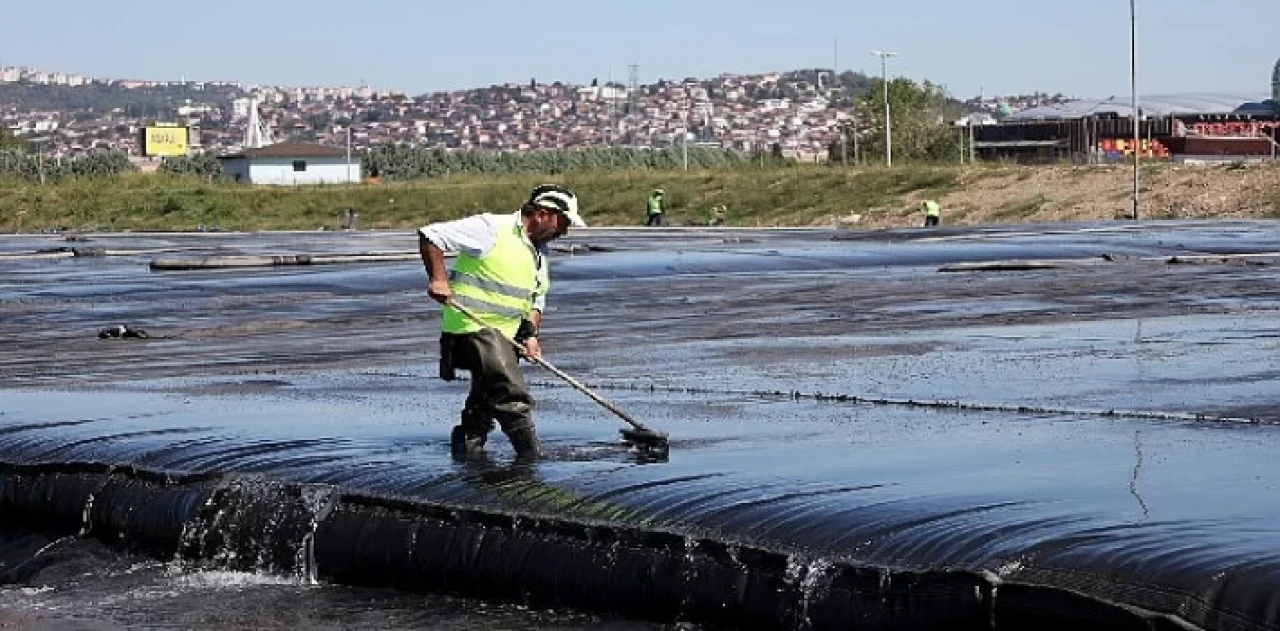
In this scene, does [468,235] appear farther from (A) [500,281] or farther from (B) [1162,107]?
(B) [1162,107]

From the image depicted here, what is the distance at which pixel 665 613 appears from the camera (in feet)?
30.9

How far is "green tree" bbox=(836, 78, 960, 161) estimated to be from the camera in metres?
122

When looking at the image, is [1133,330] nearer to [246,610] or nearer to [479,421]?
[479,421]

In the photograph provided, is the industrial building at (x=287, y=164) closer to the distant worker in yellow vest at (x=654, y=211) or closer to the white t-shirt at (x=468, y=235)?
the distant worker in yellow vest at (x=654, y=211)

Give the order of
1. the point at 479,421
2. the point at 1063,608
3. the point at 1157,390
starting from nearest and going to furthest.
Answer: the point at 1063,608 < the point at 479,421 < the point at 1157,390

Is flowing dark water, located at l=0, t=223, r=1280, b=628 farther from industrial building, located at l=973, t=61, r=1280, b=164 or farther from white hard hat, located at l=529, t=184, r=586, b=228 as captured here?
industrial building, located at l=973, t=61, r=1280, b=164

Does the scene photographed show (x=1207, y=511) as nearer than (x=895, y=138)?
Yes

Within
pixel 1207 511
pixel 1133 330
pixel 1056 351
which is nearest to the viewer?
pixel 1207 511

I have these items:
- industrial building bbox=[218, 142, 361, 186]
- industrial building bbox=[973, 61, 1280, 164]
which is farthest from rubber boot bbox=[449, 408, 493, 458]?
industrial building bbox=[218, 142, 361, 186]

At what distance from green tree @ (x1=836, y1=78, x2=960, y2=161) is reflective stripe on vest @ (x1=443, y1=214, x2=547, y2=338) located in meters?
103

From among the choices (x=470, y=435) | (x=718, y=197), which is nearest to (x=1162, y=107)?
(x=718, y=197)

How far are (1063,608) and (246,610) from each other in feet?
13.6

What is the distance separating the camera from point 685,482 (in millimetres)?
10656

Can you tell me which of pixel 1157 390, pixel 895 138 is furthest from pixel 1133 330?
pixel 895 138
